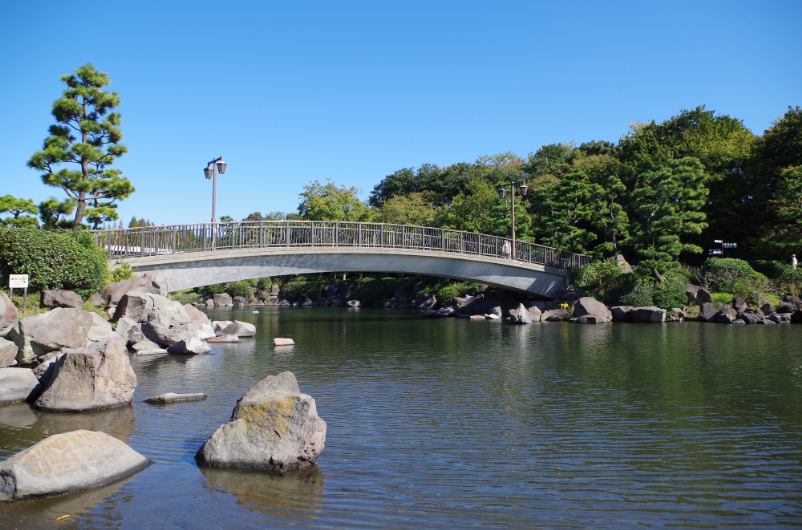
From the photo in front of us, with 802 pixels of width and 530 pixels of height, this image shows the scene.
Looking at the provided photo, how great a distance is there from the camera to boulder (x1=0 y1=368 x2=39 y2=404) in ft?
31.5

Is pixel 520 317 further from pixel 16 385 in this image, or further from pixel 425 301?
pixel 16 385

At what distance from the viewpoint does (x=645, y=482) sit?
5.91 m

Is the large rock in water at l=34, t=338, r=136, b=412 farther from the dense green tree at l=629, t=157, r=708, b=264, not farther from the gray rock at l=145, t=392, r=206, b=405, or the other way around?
the dense green tree at l=629, t=157, r=708, b=264

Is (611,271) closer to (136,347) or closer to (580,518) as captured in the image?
(136,347)

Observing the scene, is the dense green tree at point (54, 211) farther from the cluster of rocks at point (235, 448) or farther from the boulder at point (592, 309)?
the boulder at point (592, 309)

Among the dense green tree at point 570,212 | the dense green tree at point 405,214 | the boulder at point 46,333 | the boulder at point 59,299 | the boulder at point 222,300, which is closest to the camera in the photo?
the boulder at point 46,333

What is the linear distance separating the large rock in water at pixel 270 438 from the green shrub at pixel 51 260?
14404mm

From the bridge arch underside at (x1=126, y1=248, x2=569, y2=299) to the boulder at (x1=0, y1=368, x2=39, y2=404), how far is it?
40.6 ft

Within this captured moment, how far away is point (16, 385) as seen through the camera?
31.8ft

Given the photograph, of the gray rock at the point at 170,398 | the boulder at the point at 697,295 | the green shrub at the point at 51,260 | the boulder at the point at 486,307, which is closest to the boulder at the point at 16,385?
the gray rock at the point at 170,398

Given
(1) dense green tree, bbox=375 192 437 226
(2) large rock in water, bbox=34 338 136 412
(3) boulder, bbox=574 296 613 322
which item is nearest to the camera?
(2) large rock in water, bbox=34 338 136 412

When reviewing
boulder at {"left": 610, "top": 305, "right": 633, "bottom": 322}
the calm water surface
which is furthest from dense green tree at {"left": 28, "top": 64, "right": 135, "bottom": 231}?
boulder at {"left": 610, "top": 305, "right": 633, "bottom": 322}

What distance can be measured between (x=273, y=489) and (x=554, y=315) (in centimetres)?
2695

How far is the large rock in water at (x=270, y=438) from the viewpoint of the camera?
633cm
